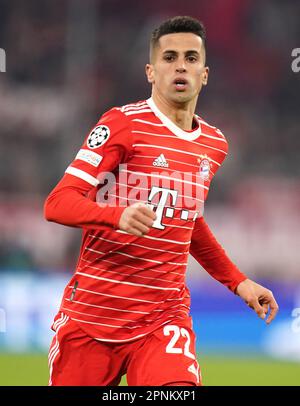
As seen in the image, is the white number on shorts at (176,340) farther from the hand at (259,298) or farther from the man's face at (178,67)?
the man's face at (178,67)

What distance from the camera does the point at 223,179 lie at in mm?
12805

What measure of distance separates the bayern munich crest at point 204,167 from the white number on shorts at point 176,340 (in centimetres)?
83

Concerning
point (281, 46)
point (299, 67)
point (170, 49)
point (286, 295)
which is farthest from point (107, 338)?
point (281, 46)

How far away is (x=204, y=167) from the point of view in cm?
468

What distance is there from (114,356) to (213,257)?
958 millimetres

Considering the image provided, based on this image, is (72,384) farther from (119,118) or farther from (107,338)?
(119,118)

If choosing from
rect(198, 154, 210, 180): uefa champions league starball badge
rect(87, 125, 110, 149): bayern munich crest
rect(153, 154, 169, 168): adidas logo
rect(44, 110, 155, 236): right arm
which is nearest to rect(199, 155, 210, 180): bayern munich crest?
rect(198, 154, 210, 180): uefa champions league starball badge

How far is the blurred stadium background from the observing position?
10461 mm

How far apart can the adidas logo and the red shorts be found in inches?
31.8

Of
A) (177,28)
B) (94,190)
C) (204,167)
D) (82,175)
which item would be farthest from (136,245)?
Answer: (177,28)

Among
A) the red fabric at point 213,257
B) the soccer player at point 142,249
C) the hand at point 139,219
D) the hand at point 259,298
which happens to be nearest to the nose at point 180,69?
the soccer player at point 142,249

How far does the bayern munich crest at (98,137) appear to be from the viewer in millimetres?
4223

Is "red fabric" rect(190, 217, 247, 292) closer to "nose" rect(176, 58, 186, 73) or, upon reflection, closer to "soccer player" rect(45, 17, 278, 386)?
"soccer player" rect(45, 17, 278, 386)

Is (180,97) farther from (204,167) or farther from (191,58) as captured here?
(204,167)
